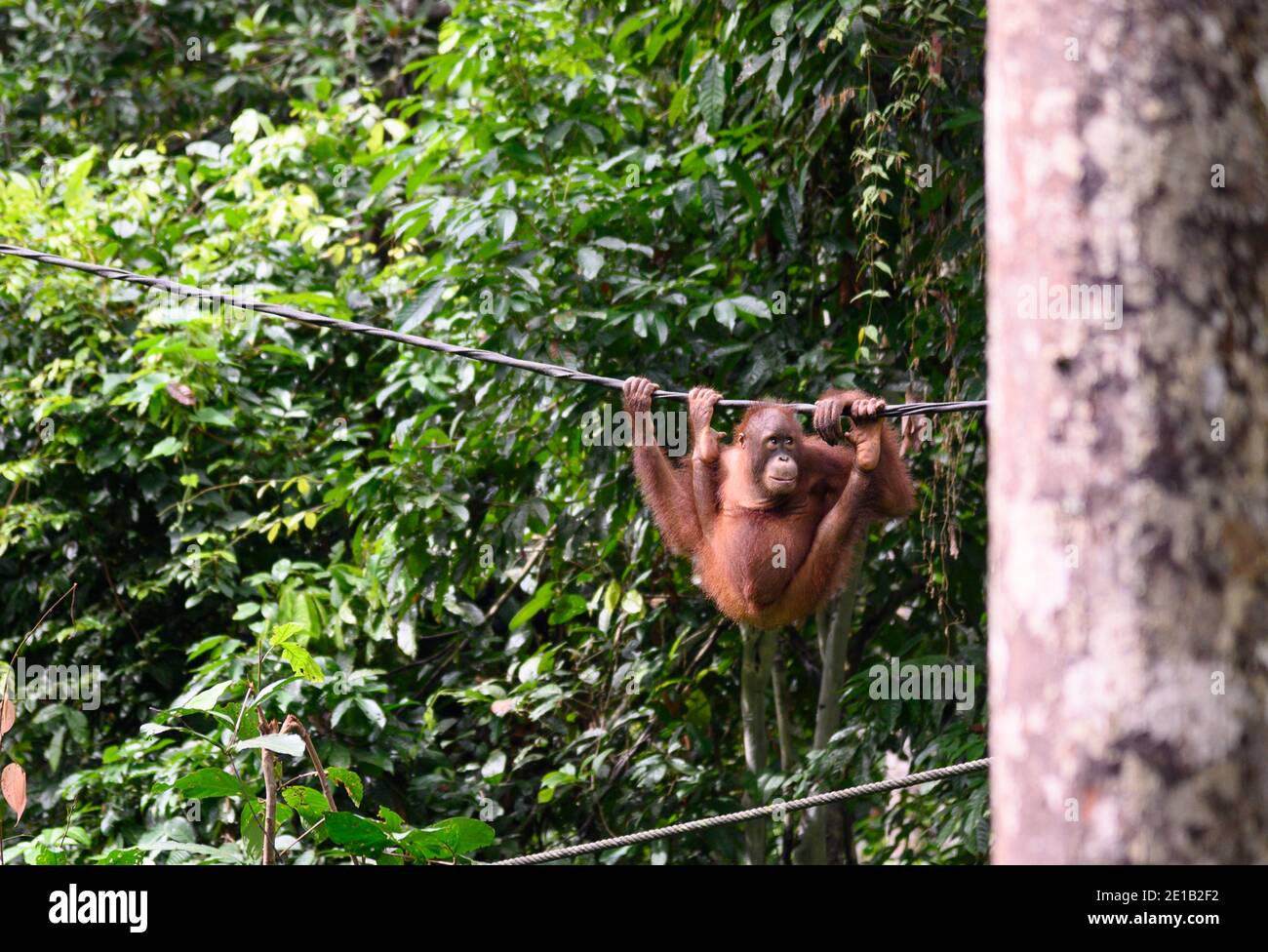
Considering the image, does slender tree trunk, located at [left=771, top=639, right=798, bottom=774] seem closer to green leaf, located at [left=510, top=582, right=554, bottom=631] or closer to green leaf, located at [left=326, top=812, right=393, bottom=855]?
green leaf, located at [left=510, top=582, right=554, bottom=631]

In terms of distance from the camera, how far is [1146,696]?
67.3 inches

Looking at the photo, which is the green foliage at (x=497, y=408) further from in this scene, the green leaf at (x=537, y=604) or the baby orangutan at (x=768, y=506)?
the baby orangutan at (x=768, y=506)

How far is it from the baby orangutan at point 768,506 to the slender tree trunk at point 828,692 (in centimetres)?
61

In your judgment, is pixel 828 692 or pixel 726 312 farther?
pixel 828 692

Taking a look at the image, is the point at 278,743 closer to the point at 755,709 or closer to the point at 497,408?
the point at 497,408

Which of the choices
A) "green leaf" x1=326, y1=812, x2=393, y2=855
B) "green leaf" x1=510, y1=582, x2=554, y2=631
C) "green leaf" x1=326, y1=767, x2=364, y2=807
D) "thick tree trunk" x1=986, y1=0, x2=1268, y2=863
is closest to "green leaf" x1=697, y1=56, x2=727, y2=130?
"green leaf" x1=510, y1=582, x2=554, y2=631

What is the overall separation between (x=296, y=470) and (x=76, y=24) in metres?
3.56

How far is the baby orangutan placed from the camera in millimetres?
4727

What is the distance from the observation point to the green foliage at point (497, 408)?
5.33 meters

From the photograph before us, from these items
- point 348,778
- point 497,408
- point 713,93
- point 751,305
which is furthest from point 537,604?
point 348,778

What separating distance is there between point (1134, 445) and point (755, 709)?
4.55 m

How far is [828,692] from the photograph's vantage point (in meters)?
6.02

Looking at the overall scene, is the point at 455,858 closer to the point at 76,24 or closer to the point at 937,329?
the point at 937,329

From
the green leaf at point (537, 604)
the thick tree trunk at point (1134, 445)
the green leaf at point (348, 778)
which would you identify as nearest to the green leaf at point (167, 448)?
the green leaf at point (537, 604)
